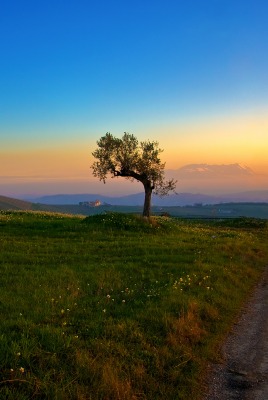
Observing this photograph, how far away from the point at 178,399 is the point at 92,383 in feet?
6.20

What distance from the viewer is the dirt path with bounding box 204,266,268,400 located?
8977 millimetres

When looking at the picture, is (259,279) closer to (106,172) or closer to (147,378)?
(147,378)

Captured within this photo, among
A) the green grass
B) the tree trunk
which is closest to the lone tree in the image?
the tree trunk

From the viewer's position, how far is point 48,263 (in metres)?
19.8

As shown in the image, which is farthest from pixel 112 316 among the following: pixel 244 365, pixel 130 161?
pixel 130 161

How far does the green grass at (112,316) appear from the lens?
334 inches

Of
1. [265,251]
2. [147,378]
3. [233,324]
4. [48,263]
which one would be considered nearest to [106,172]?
[265,251]

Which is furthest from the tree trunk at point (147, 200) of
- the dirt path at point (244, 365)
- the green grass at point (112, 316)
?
the dirt path at point (244, 365)

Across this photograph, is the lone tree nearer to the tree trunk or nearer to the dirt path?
the tree trunk

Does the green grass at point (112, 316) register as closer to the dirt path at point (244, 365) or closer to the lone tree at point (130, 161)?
the dirt path at point (244, 365)

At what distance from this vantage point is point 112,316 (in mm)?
12172

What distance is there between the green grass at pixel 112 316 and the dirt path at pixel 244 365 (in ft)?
1.25

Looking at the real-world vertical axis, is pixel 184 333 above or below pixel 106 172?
below

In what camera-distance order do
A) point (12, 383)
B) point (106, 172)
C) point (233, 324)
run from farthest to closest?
point (106, 172), point (233, 324), point (12, 383)
